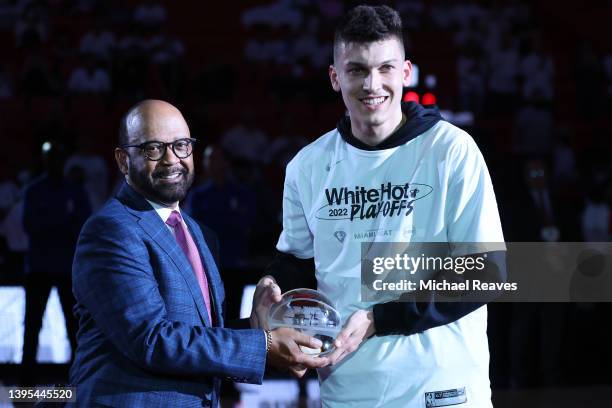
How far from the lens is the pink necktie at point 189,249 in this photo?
3514 mm

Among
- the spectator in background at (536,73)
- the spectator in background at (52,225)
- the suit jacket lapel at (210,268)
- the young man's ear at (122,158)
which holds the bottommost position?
the suit jacket lapel at (210,268)

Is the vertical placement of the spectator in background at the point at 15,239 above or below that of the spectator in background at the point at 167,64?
below

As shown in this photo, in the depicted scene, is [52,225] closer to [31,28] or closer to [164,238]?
[164,238]

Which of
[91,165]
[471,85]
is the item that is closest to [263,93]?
[471,85]

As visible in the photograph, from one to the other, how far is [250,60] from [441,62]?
344cm

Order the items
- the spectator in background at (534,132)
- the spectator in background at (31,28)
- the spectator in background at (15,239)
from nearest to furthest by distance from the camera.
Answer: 1. the spectator in background at (15,239)
2. the spectator in background at (534,132)
3. the spectator in background at (31,28)

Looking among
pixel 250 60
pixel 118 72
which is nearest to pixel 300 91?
pixel 250 60

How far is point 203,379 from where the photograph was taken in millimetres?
3357

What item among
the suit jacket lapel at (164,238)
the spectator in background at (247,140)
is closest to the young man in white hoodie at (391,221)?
the suit jacket lapel at (164,238)

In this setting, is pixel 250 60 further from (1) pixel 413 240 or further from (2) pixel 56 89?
(1) pixel 413 240

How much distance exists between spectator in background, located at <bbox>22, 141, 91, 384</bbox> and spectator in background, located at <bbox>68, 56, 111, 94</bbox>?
5917 mm

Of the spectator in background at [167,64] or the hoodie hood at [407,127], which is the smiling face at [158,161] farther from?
the spectator in background at [167,64]

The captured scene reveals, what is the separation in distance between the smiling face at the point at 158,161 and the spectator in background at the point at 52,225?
4.73 meters

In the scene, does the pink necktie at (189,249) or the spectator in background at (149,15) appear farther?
the spectator in background at (149,15)
